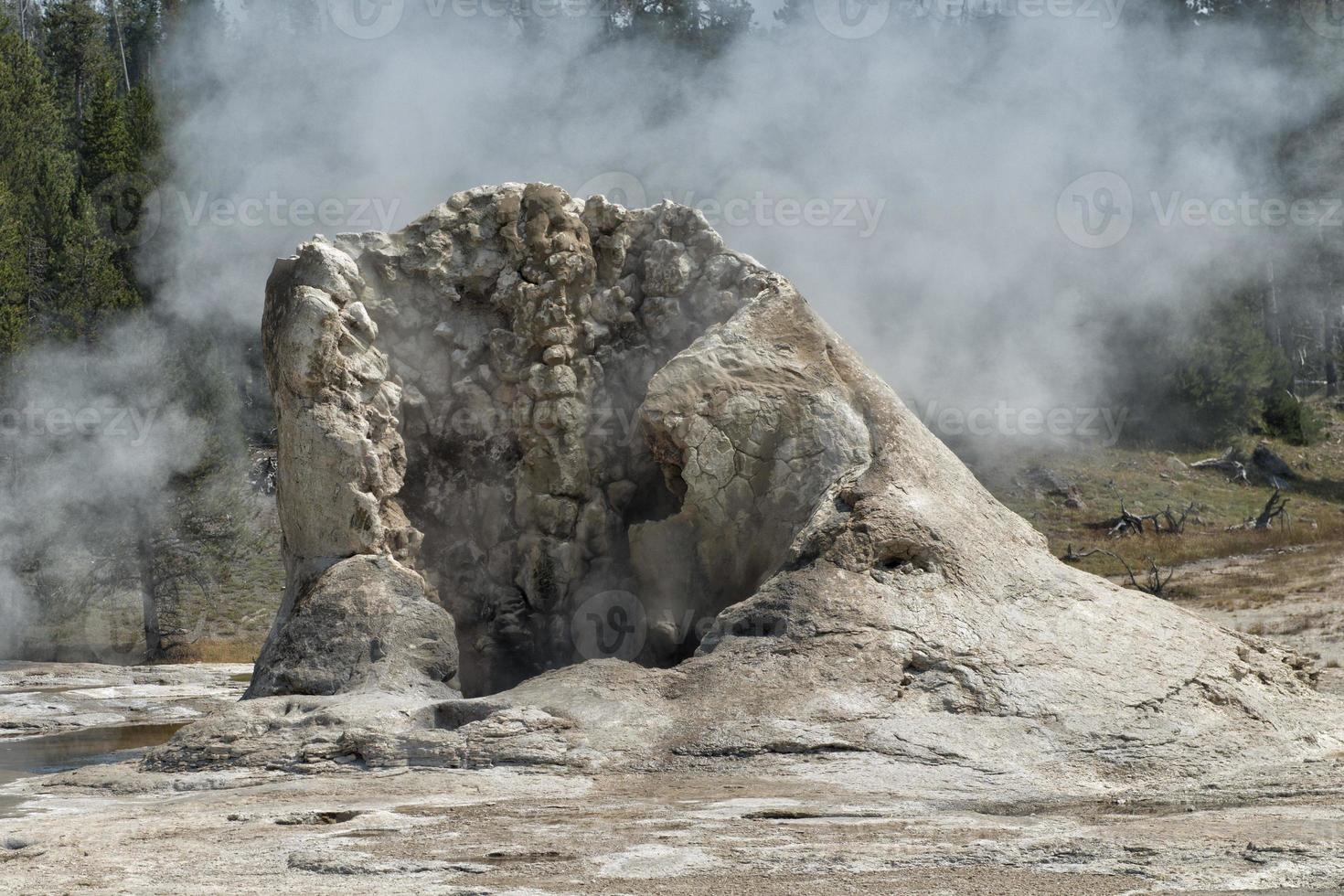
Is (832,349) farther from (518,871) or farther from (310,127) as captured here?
(310,127)

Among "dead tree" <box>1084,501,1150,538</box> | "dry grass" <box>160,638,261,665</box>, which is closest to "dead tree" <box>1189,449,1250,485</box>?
"dead tree" <box>1084,501,1150,538</box>

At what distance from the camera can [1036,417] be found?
91.2 ft

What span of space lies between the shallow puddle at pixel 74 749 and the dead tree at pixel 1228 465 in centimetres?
2224

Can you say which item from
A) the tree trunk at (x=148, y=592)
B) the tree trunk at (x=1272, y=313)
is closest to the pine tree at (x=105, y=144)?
the tree trunk at (x=148, y=592)

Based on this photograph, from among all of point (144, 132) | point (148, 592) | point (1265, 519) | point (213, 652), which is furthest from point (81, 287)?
point (1265, 519)

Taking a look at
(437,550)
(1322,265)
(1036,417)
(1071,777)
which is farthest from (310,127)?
(1322,265)

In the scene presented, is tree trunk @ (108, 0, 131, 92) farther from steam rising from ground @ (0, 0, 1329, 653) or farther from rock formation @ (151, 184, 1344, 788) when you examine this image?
rock formation @ (151, 184, 1344, 788)

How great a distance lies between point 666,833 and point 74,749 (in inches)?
206

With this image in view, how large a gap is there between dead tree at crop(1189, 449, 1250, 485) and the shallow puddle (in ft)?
73.0

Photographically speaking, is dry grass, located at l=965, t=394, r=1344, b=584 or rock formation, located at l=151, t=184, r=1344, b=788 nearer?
rock formation, located at l=151, t=184, r=1344, b=788

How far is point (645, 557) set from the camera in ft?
23.9

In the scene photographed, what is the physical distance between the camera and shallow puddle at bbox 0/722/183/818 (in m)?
7.32

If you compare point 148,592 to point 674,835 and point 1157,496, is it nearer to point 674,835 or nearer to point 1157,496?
point 674,835

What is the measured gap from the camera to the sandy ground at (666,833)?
12.5 ft
